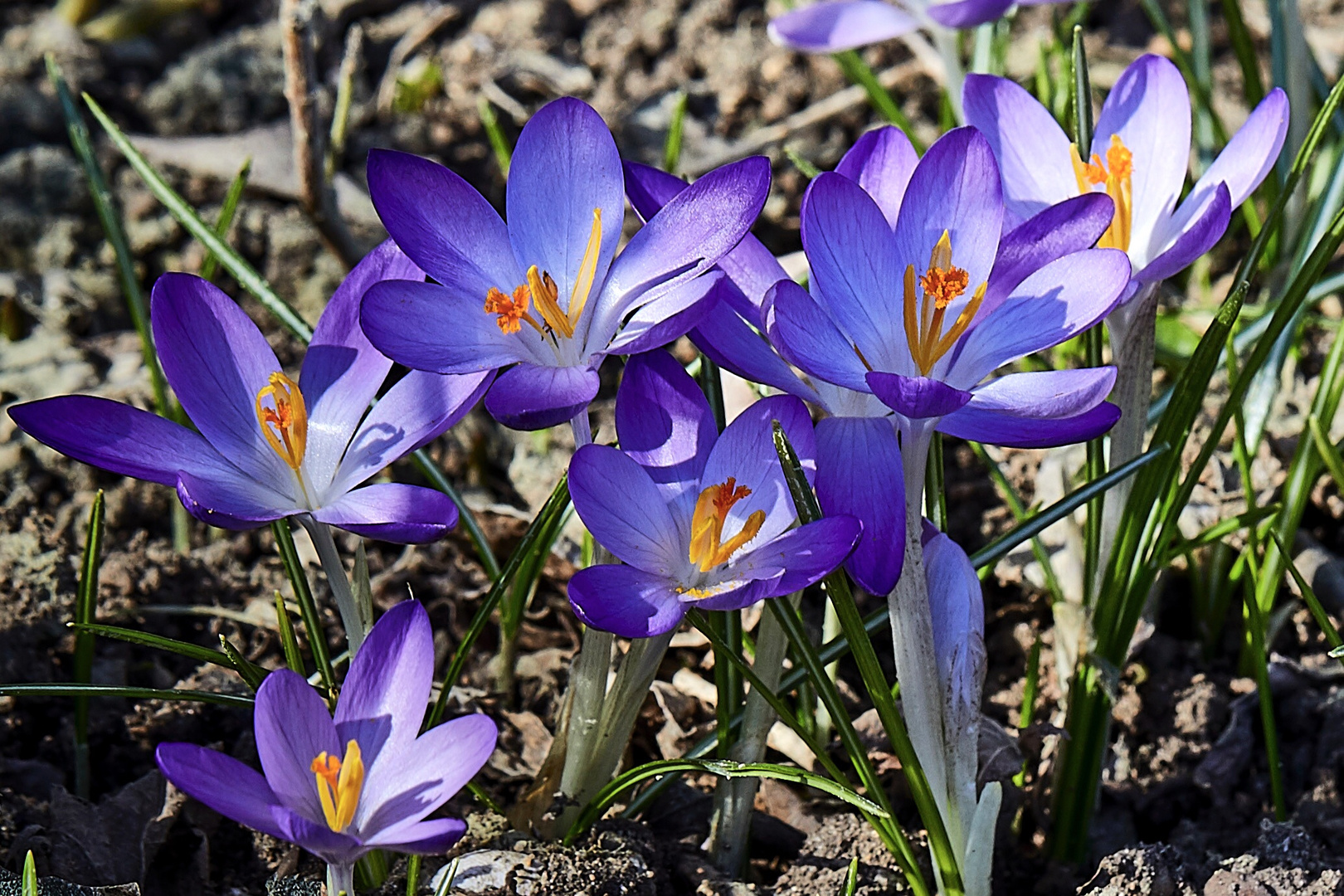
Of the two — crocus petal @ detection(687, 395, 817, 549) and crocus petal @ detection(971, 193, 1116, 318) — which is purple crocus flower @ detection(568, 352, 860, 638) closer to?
crocus petal @ detection(687, 395, 817, 549)

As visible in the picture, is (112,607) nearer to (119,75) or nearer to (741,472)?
(741,472)

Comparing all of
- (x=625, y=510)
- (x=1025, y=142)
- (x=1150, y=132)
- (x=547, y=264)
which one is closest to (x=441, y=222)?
(x=547, y=264)

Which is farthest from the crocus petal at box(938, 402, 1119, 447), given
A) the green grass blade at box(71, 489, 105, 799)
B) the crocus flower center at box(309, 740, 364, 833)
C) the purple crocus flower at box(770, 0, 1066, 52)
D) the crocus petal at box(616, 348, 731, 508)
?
the purple crocus flower at box(770, 0, 1066, 52)

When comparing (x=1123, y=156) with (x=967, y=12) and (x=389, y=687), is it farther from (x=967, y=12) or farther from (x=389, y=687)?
(x=389, y=687)

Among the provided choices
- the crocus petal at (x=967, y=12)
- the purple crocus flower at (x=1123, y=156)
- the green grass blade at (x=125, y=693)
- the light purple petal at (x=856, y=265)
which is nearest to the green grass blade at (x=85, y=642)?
the green grass blade at (x=125, y=693)

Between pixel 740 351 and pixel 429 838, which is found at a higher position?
pixel 740 351

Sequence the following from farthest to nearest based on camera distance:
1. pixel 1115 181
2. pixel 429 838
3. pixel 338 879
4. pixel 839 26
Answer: pixel 839 26
pixel 1115 181
pixel 338 879
pixel 429 838
